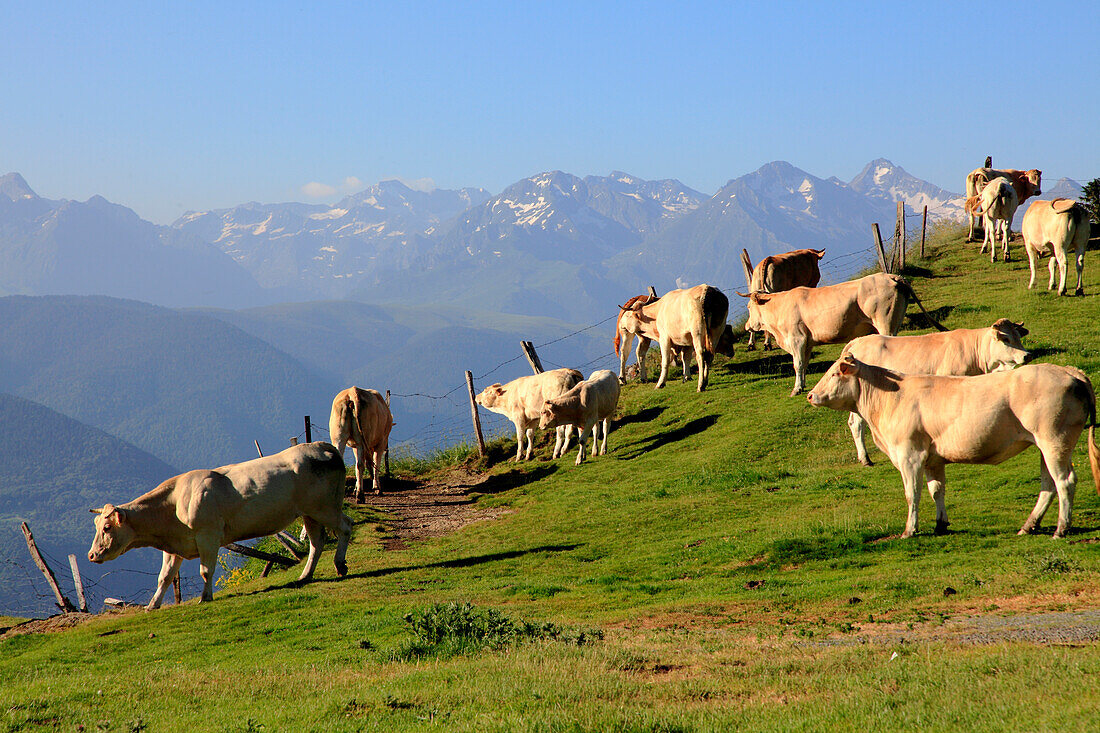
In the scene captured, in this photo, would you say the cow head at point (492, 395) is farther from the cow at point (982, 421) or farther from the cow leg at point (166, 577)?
the cow at point (982, 421)

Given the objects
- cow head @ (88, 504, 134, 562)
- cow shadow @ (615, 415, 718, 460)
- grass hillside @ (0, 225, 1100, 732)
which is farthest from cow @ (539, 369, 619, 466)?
cow head @ (88, 504, 134, 562)

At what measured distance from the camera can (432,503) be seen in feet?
80.2

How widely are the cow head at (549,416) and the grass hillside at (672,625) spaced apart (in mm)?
3620

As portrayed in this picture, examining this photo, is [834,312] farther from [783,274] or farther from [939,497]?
[939,497]

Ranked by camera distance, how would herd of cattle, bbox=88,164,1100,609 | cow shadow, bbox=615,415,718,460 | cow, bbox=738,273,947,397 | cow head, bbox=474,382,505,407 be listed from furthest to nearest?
cow head, bbox=474,382,505,407 → cow shadow, bbox=615,415,718,460 → cow, bbox=738,273,947,397 → herd of cattle, bbox=88,164,1100,609

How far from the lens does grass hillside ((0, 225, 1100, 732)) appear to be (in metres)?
7.09

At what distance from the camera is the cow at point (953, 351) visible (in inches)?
609

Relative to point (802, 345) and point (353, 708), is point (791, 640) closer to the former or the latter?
point (353, 708)

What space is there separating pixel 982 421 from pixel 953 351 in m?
4.68

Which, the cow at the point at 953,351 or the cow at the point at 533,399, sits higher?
the cow at the point at 953,351

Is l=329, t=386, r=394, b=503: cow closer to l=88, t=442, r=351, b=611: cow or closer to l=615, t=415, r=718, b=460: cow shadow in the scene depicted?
l=615, t=415, r=718, b=460: cow shadow

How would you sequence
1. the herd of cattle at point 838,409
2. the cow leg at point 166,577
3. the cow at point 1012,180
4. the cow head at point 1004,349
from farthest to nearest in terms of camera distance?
the cow at point 1012,180 < the cow leg at point 166,577 < the cow head at point 1004,349 < the herd of cattle at point 838,409

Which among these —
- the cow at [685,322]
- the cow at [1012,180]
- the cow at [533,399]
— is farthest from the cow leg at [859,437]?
the cow at [1012,180]

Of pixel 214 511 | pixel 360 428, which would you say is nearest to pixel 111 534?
pixel 214 511
